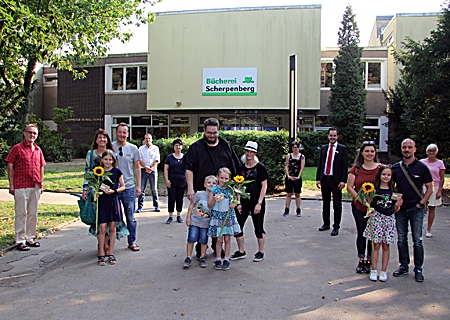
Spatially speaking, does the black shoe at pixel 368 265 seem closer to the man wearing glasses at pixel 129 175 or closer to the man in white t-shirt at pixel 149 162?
the man wearing glasses at pixel 129 175

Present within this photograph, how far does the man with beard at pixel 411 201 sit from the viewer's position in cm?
554

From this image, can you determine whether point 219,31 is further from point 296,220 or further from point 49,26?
point 296,220

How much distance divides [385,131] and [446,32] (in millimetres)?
12641

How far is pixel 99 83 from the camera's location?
27.6 metres

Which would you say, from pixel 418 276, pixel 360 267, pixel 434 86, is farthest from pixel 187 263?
pixel 434 86

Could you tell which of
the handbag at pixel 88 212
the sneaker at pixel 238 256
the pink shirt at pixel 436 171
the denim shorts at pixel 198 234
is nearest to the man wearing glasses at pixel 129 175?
the handbag at pixel 88 212

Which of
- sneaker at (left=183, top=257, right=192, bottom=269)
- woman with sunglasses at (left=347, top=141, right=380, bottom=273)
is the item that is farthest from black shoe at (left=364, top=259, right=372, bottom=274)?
sneaker at (left=183, top=257, right=192, bottom=269)

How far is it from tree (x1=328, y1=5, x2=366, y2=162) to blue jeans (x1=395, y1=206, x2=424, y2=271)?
706 inches

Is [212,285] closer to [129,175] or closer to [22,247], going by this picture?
[129,175]

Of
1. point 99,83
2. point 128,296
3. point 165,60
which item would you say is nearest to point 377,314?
point 128,296

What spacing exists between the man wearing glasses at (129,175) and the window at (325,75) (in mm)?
20756

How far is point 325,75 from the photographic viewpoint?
1017 inches

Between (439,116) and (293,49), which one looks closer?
(439,116)

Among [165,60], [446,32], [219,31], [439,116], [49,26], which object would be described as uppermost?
[219,31]
